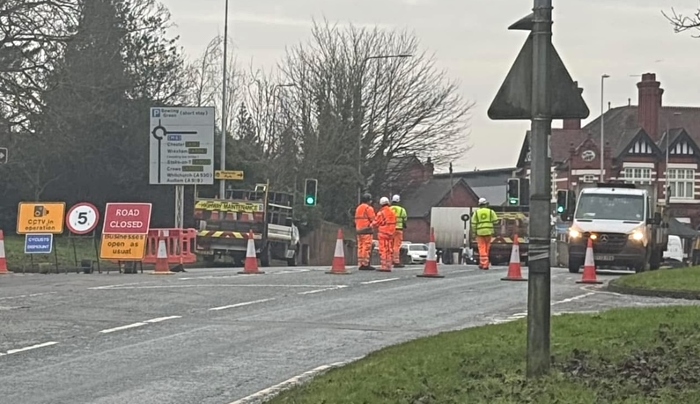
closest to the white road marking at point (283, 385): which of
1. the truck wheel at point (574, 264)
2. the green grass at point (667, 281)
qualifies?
the green grass at point (667, 281)

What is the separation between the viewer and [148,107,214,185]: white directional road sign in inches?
1542

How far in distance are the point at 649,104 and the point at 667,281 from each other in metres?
66.6

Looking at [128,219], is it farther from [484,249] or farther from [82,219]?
[484,249]

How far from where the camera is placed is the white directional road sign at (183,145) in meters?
39.2

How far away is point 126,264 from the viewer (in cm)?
3053

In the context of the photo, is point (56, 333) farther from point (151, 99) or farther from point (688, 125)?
point (688, 125)

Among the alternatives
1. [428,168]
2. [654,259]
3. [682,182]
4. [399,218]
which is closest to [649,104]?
[682,182]

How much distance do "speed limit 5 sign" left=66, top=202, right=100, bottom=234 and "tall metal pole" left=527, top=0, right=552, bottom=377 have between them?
70.9ft

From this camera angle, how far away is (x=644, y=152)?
8719 cm

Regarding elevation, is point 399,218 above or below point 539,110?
below

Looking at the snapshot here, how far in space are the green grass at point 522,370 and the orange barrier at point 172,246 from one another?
17826 millimetres

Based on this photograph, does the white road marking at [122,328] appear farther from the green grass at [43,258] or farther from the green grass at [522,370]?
the green grass at [43,258]

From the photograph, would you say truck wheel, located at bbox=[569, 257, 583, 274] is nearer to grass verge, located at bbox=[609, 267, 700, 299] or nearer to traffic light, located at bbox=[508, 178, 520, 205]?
grass verge, located at bbox=[609, 267, 700, 299]

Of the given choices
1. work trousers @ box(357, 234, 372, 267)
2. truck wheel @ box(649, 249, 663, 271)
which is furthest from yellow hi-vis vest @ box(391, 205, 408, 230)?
truck wheel @ box(649, 249, 663, 271)
